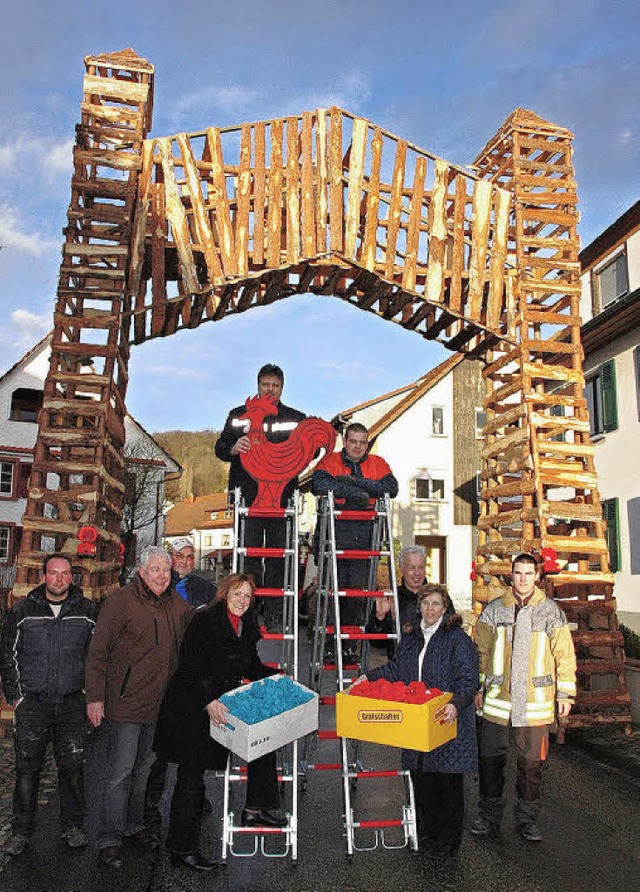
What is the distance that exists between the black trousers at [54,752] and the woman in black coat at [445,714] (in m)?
2.18

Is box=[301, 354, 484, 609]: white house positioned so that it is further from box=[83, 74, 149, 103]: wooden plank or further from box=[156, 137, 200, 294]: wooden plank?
box=[83, 74, 149, 103]: wooden plank

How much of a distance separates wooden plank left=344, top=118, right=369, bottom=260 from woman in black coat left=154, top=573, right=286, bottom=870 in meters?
6.61

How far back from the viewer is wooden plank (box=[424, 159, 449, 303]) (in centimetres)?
1112

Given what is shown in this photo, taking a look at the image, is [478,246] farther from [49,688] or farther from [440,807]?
[49,688]

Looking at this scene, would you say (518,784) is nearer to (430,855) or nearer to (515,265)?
(430,855)

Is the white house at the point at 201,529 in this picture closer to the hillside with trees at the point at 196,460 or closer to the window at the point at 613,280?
the hillside with trees at the point at 196,460

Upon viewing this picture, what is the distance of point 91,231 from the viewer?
10.3 meters

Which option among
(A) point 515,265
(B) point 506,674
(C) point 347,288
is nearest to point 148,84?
(C) point 347,288

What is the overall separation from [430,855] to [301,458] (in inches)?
144

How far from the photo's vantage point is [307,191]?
426 inches

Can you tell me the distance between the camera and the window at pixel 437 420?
102 feet

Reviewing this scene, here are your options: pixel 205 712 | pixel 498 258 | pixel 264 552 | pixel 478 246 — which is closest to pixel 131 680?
pixel 205 712

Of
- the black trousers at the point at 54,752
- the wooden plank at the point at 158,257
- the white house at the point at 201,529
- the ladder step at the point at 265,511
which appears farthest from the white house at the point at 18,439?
the white house at the point at 201,529

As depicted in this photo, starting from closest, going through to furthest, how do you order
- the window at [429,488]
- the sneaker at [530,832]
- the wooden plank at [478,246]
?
the sneaker at [530,832]
the wooden plank at [478,246]
the window at [429,488]
